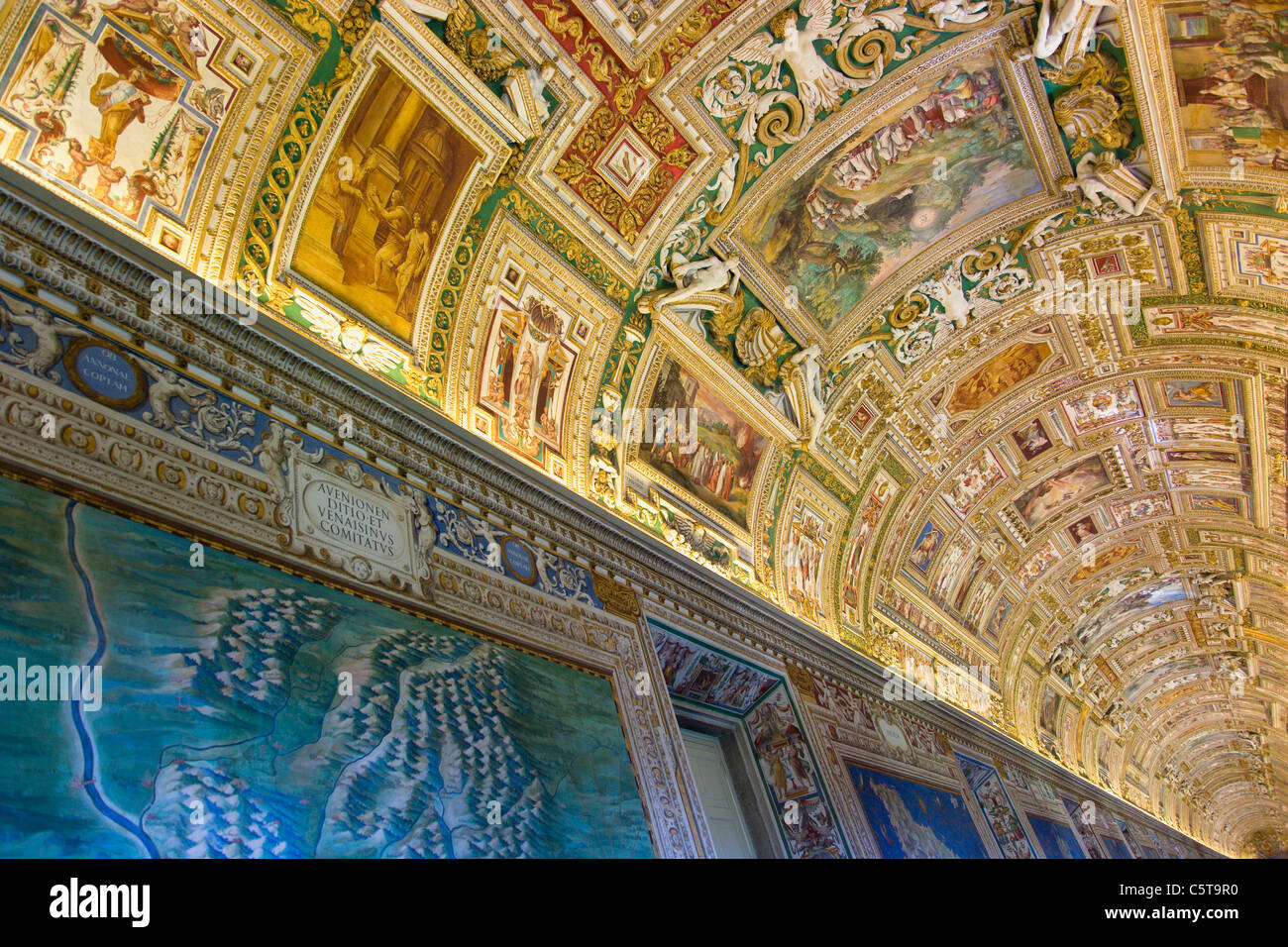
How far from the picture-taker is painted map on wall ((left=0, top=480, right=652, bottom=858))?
144 inches

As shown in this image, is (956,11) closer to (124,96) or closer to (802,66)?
(802,66)

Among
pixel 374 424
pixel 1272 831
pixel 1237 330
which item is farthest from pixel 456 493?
pixel 1272 831

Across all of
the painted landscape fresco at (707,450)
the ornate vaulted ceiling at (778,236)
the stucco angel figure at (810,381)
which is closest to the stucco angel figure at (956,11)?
the ornate vaulted ceiling at (778,236)

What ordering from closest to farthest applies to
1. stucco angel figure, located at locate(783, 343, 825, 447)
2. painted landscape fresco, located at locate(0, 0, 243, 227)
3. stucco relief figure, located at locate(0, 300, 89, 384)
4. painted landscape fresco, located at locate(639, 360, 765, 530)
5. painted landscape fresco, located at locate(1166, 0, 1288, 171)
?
stucco relief figure, located at locate(0, 300, 89, 384), painted landscape fresco, located at locate(0, 0, 243, 227), painted landscape fresco, located at locate(1166, 0, 1288, 171), painted landscape fresco, located at locate(639, 360, 765, 530), stucco angel figure, located at locate(783, 343, 825, 447)

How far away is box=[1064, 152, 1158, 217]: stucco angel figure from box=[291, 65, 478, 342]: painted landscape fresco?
9443 millimetres

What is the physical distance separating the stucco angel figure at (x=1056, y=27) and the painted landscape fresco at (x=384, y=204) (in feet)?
24.1

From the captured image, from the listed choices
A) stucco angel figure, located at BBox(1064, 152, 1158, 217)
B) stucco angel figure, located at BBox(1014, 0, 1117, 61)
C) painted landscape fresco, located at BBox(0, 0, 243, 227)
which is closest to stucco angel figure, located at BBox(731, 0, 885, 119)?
stucco angel figure, located at BBox(1014, 0, 1117, 61)

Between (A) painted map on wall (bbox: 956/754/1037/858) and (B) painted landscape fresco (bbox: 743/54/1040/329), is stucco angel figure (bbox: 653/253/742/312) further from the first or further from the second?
(A) painted map on wall (bbox: 956/754/1037/858)

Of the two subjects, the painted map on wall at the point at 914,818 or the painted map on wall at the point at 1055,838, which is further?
the painted map on wall at the point at 1055,838

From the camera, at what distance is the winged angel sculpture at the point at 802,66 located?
957 centimetres

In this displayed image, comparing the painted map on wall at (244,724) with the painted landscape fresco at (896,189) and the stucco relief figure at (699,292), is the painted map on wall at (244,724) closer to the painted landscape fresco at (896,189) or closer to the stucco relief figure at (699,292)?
the stucco relief figure at (699,292)

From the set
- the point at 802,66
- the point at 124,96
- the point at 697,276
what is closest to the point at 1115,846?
the point at 697,276

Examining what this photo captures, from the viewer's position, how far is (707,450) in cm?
1156

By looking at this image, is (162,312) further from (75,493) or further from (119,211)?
(75,493)
